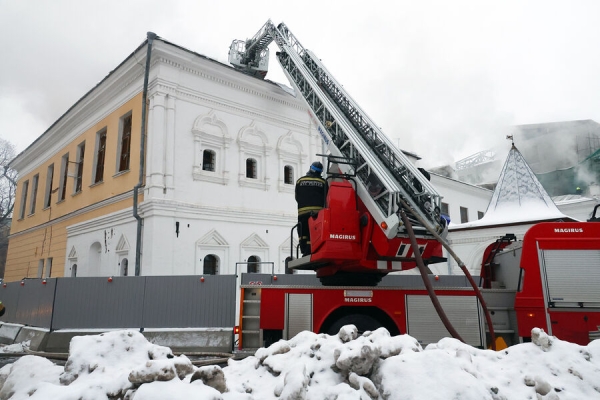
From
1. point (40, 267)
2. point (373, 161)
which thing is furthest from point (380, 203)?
point (40, 267)

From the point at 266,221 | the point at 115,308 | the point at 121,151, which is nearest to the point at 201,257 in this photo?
the point at 266,221

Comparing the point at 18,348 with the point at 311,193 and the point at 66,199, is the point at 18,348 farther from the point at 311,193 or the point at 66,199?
the point at 66,199

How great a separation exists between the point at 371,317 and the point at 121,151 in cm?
1391

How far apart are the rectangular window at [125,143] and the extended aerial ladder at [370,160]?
780 cm

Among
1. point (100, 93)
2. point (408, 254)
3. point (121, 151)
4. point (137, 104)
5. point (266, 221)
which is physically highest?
point (100, 93)

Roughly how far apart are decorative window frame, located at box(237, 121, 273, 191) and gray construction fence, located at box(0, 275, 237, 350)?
6.89m

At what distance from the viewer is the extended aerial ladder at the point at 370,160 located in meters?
6.28

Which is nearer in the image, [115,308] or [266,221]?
[115,308]

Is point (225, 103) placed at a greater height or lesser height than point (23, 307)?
greater

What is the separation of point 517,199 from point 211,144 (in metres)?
13.3

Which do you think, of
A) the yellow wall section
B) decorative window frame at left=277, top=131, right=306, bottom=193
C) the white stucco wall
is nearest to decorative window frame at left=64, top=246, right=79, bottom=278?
the yellow wall section

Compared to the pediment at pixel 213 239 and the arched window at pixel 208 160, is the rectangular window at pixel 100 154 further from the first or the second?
the pediment at pixel 213 239

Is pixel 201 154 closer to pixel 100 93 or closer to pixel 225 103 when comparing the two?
pixel 225 103

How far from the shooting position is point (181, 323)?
965cm
